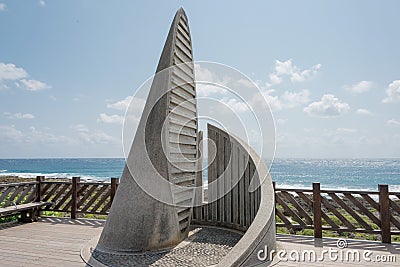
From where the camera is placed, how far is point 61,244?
5.16 metres

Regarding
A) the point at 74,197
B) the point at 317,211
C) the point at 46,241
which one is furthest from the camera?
the point at 74,197

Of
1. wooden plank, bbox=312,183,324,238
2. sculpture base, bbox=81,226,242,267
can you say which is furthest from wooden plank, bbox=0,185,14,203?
wooden plank, bbox=312,183,324,238

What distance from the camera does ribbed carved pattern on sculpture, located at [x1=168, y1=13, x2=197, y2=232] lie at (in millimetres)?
5148

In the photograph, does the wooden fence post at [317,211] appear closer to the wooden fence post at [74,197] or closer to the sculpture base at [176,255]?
the sculpture base at [176,255]

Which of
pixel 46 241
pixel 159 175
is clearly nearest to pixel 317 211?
pixel 159 175

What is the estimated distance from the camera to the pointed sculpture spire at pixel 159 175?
4602mm

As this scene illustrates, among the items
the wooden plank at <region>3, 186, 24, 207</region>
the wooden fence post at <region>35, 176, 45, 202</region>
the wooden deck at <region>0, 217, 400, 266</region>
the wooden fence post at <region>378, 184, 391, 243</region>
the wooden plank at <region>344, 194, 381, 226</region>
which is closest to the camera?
the wooden deck at <region>0, 217, 400, 266</region>

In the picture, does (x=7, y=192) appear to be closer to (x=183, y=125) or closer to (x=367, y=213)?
(x=183, y=125)

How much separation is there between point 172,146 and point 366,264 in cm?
328

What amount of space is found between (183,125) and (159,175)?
46.4 inches

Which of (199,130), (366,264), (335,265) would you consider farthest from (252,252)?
(199,130)

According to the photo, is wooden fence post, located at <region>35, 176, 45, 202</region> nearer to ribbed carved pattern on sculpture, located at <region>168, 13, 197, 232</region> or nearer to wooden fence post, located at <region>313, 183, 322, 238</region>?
ribbed carved pattern on sculpture, located at <region>168, 13, 197, 232</region>

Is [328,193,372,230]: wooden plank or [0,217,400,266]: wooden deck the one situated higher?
[328,193,372,230]: wooden plank

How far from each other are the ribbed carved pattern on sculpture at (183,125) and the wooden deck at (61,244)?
5.68 ft
